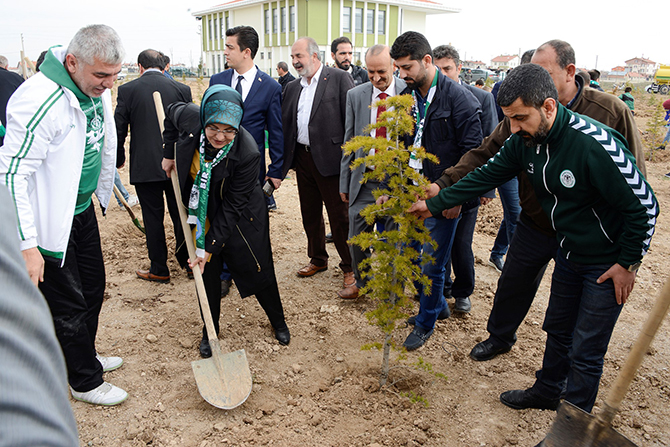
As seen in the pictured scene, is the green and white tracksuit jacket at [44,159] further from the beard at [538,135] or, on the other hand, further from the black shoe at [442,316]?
the black shoe at [442,316]

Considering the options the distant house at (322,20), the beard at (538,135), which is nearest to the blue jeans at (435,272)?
the beard at (538,135)

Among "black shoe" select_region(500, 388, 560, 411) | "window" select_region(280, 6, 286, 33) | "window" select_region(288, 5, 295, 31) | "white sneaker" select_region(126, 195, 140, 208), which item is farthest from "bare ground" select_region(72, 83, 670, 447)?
"window" select_region(280, 6, 286, 33)

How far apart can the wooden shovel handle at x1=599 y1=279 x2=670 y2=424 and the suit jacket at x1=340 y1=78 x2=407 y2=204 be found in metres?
2.39

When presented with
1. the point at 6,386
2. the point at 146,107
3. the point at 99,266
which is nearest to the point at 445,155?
the point at 99,266

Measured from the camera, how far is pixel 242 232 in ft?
10.9

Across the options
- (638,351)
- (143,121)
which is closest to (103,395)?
(143,121)

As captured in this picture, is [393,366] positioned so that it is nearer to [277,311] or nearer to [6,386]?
[277,311]

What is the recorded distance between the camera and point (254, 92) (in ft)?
14.5

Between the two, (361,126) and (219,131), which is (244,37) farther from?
(219,131)

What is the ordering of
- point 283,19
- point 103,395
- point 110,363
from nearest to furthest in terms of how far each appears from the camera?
point 103,395, point 110,363, point 283,19

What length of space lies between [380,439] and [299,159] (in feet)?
9.24

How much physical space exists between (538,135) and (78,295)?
275cm

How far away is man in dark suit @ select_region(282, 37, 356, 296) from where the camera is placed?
4.43 meters

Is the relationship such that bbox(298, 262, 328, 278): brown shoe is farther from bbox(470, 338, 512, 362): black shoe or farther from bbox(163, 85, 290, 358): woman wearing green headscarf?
bbox(470, 338, 512, 362): black shoe
